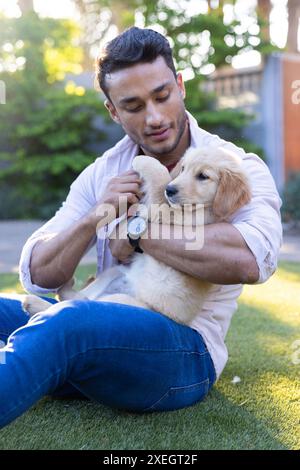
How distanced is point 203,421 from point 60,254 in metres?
0.93

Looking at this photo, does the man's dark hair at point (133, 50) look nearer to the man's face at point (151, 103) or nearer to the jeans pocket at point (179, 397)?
the man's face at point (151, 103)

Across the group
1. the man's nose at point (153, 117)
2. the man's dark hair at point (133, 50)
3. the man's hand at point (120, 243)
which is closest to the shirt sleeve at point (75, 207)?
the man's hand at point (120, 243)

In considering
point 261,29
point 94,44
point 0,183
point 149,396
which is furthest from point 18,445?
point 94,44

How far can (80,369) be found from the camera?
86.4 inches

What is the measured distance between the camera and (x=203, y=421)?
2441 millimetres

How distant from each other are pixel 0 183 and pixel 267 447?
11.8 metres

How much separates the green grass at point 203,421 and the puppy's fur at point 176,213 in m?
0.43

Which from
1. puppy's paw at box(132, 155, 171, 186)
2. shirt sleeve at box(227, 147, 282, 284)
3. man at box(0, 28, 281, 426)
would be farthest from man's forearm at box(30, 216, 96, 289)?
shirt sleeve at box(227, 147, 282, 284)

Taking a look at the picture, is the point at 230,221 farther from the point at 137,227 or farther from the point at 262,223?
the point at 137,227

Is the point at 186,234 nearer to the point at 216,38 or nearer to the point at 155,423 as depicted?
the point at 155,423

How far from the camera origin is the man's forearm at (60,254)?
257 centimetres

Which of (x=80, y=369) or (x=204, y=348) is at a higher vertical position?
(x=80, y=369)

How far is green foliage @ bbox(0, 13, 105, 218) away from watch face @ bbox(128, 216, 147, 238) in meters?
9.89

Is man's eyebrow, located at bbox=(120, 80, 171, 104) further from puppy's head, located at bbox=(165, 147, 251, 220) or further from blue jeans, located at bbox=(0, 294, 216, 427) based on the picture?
blue jeans, located at bbox=(0, 294, 216, 427)
